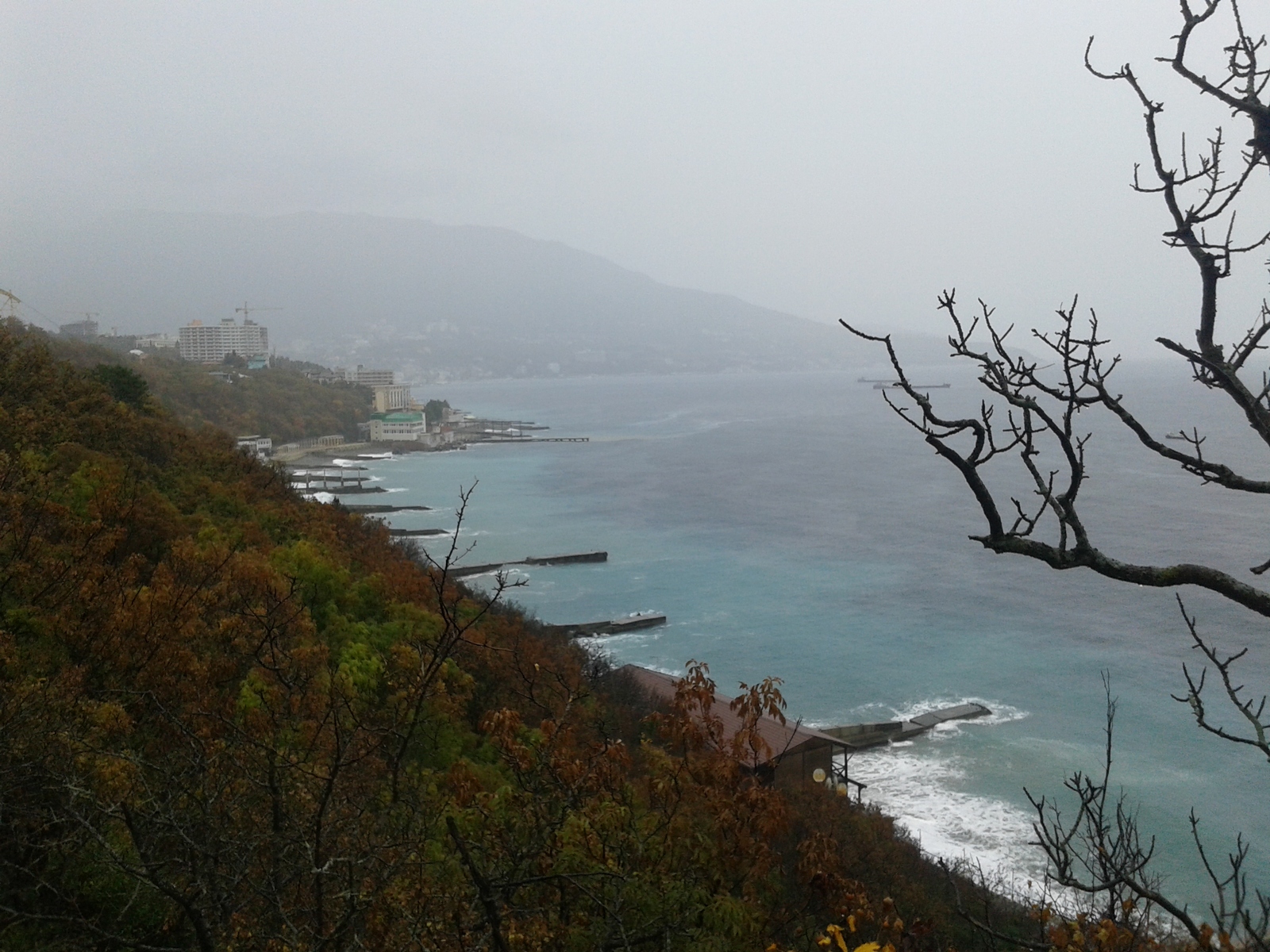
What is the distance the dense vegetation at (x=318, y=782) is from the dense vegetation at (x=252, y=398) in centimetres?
2038

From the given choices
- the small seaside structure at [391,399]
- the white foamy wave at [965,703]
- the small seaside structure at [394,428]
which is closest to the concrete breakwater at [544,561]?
the white foamy wave at [965,703]

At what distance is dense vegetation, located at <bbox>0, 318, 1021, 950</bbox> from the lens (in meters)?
2.38

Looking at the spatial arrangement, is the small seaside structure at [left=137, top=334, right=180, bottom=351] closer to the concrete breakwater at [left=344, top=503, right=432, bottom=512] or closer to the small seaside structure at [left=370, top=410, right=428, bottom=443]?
the small seaside structure at [left=370, top=410, right=428, bottom=443]

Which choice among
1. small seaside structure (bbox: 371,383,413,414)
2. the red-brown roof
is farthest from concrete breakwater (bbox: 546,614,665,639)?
small seaside structure (bbox: 371,383,413,414)

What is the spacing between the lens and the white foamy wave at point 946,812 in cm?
945

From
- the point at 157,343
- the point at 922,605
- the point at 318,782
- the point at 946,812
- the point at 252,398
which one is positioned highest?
Result: the point at 157,343

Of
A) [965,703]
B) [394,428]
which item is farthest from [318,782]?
[394,428]

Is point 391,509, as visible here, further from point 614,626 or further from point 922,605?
point 922,605

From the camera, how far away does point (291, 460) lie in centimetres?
3678

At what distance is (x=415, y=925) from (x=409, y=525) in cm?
2273

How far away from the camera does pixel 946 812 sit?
34.2 ft

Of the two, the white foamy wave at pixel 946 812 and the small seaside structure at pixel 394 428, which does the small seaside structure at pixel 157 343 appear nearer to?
the small seaside structure at pixel 394 428

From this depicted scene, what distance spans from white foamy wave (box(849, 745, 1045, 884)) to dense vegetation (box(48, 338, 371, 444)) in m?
21.5

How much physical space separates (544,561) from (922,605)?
26.6ft
